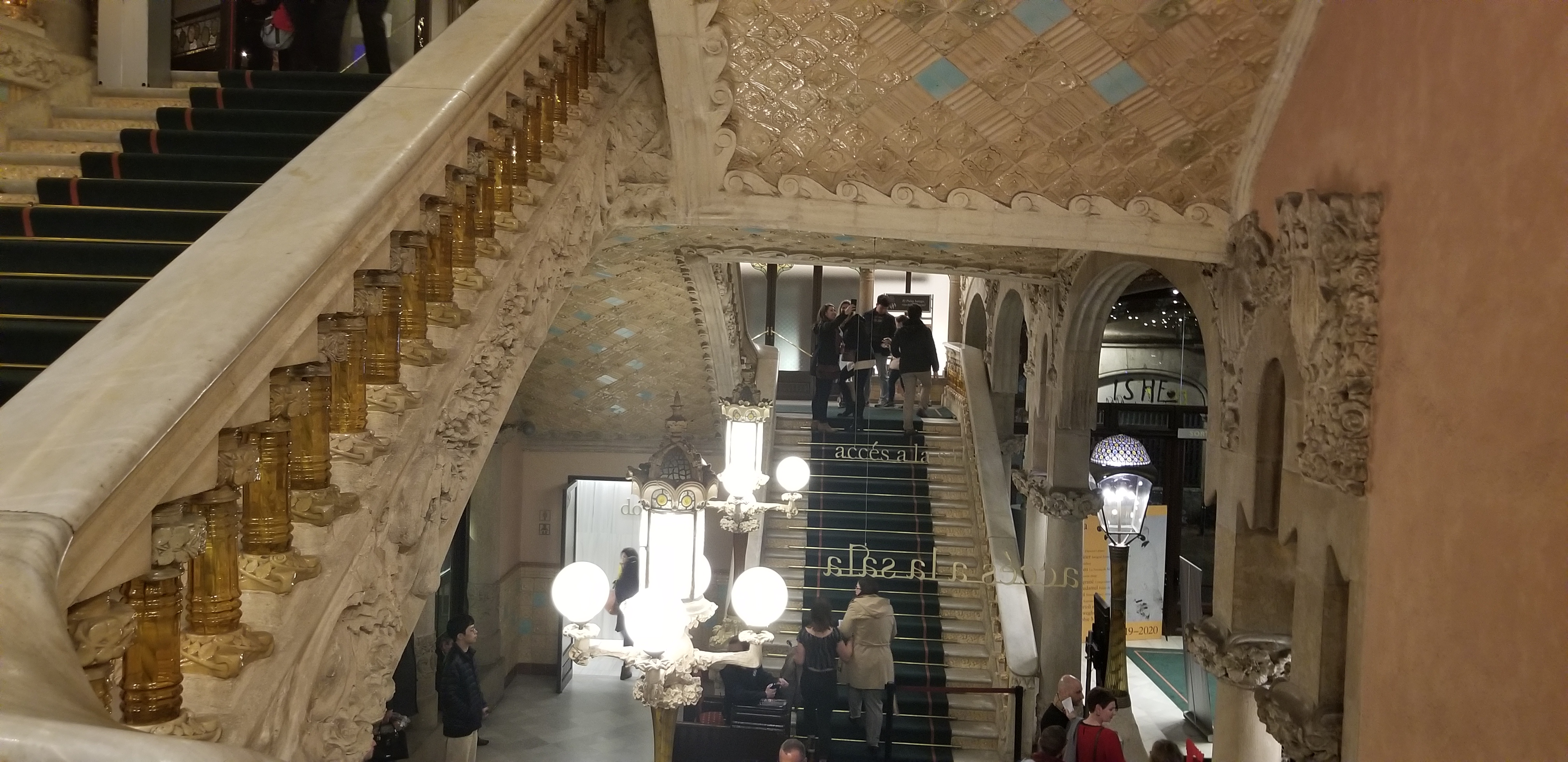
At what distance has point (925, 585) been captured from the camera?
33.9ft

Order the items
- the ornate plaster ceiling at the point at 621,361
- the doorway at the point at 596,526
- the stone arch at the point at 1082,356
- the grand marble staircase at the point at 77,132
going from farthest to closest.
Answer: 1. the doorway at the point at 596,526
2. the ornate plaster ceiling at the point at 621,361
3. the stone arch at the point at 1082,356
4. the grand marble staircase at the point at 77,132

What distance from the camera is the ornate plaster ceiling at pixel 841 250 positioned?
7676mm

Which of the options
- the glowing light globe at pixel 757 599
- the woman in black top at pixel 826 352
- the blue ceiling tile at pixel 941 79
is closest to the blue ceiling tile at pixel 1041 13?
the blue ceiling tile at pixel 941 79

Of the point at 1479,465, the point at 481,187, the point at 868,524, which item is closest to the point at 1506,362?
the point at 1479,465

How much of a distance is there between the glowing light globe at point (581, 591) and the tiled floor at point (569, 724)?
210 inches

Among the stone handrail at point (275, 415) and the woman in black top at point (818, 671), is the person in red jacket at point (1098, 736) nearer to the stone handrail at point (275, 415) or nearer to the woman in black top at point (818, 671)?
the woman in black top at point (818, 671)

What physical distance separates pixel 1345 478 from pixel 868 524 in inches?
288

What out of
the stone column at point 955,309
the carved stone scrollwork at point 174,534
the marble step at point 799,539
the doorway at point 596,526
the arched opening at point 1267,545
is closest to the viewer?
A: the carved stone scrollwork at point 174,534

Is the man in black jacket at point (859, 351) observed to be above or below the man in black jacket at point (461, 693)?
above

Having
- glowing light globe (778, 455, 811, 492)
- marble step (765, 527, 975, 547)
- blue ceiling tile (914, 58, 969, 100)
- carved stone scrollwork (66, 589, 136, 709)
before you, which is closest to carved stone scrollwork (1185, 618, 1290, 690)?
blue ceiling tile (914, 58, 969, 100)

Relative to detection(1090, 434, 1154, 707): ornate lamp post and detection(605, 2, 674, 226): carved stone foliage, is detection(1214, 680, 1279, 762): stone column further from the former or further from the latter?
detection(605, 2, 674, 226): carved stone foliage

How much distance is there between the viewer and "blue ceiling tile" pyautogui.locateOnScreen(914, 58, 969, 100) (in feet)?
13.8

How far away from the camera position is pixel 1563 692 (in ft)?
8.05

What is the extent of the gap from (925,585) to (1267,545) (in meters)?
5.74
